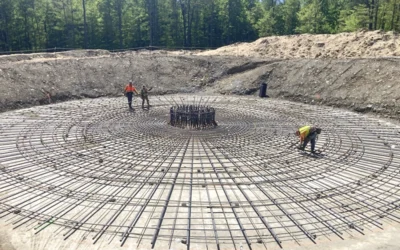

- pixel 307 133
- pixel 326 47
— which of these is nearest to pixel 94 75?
pixel 307 133

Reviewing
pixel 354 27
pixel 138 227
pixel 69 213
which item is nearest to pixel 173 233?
pixel 138 227

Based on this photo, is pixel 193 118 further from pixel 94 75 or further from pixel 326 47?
pixel 326 47

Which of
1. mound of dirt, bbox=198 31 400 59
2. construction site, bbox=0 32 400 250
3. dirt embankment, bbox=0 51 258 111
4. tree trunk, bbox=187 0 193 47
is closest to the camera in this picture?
construction site, bbox=0 32 400 250

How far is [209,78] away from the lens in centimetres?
2006

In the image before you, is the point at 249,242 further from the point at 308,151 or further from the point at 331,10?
the point at 331,10

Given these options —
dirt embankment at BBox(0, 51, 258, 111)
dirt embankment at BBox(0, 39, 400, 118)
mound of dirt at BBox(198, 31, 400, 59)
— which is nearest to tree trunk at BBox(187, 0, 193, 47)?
mound of dirt at BBox(198, 31, 400, 59)

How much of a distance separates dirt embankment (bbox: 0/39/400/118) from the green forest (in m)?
15.9

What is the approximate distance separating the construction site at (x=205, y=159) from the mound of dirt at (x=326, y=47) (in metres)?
0.25

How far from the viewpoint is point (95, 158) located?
8.83 m

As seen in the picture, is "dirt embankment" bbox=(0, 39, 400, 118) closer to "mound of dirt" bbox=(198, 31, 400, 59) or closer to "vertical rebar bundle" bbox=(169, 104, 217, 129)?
"mound of dirt" bbox=(198, 31, 400, 59)

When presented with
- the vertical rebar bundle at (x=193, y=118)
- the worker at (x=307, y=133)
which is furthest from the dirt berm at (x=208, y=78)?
the vertical rebar bundle at (x=193, y=118)

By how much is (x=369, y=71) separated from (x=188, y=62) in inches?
409

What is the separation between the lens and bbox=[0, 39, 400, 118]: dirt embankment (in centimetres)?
1505

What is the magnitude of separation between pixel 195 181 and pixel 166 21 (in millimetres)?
36341
